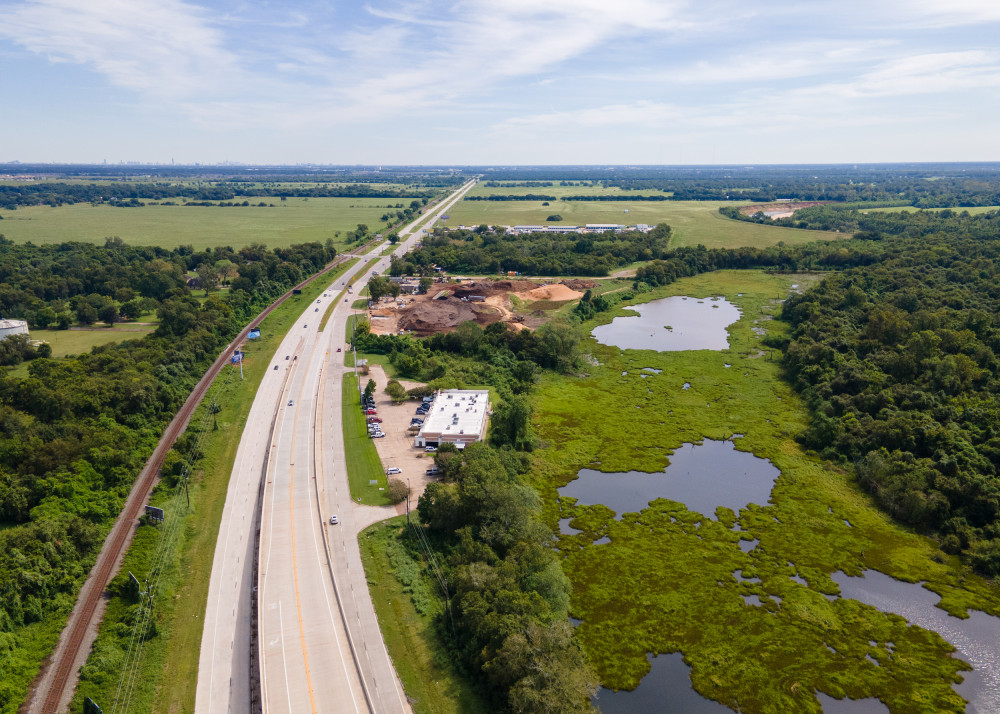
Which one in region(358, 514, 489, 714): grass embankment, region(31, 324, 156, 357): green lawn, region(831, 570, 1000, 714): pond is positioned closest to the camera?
region(358, 514, 489, 714): grass embankment

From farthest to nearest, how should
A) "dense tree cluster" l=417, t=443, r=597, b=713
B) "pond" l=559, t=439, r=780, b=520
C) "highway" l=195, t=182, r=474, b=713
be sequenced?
"pond" l=559, t=439, r=780, b=520 → "highway" l=195, t=182, r=474, b=713 → "dense tree cluster" l=417, t=443, r=597, b=713

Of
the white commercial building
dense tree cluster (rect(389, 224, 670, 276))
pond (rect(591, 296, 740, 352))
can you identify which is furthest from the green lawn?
pond (rect(591, 296, 740, 352))

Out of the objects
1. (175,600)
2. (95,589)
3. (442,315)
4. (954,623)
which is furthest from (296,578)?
(442,315)

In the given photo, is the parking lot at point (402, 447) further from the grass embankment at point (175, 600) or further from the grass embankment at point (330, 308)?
the grass embankment at point (330, 308)

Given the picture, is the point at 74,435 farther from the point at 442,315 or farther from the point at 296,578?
the point at 442,315

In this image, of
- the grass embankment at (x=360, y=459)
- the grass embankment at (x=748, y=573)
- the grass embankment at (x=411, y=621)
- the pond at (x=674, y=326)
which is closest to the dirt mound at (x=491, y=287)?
the pond at (x=674, y=326)

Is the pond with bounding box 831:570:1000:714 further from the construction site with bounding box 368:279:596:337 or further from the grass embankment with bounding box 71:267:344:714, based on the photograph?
Result: the construction site with bounding box 368:279:596:337
